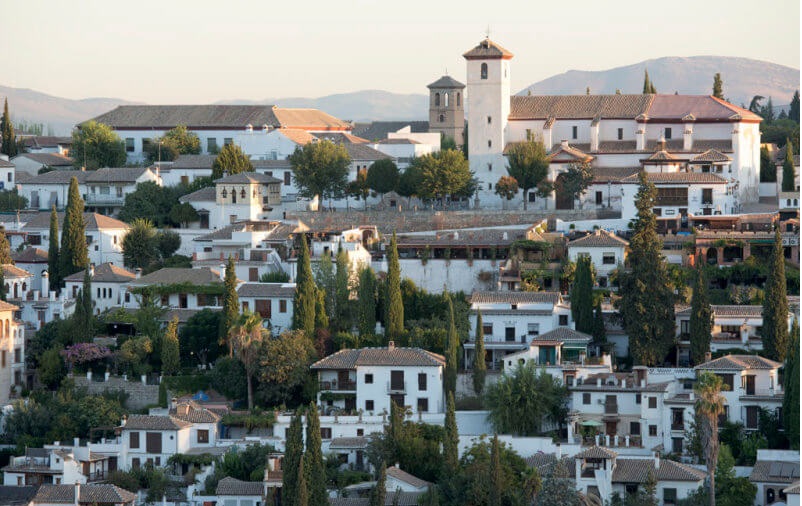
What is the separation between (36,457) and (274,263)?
11.6 meters

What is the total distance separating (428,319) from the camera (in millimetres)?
53719

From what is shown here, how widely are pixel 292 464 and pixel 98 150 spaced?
32068 mm

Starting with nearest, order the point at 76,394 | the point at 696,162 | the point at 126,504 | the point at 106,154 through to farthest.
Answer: the point at 126,504
the point at 76,394
the point at 696,162
the point at 106,154

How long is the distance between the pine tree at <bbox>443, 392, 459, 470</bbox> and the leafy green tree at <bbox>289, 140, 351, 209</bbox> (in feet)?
66.1

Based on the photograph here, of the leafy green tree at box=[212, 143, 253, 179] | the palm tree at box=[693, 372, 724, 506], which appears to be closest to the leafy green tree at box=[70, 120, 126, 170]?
the leafy green tree at box=[212, 143, 253, 179]

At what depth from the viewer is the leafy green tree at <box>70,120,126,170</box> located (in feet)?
240

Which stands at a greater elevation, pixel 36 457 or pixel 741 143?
pixel 741 143

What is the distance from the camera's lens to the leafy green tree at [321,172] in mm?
65125

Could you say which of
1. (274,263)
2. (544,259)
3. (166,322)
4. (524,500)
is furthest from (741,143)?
(524,500)

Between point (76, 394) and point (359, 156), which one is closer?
point (76, 394)

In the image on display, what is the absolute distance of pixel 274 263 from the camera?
5794cm

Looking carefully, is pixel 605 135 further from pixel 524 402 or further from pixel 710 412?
pixel 710 412

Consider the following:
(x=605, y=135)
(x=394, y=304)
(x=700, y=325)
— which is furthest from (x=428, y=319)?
(x=605, y=135)

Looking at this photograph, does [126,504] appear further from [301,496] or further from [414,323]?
[414,323]
